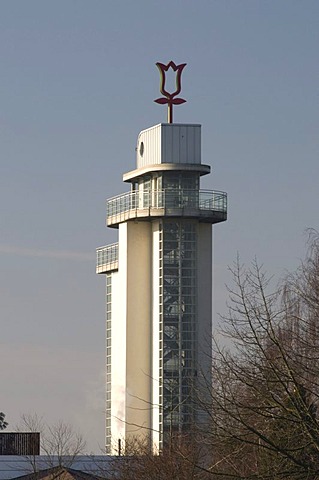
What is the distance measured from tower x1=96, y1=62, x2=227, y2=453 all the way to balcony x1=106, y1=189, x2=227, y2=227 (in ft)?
0.19

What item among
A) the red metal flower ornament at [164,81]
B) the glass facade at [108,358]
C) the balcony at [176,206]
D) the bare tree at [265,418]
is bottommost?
the bare tree at [265,418]

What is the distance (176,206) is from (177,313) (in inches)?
247

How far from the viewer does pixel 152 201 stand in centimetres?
8381

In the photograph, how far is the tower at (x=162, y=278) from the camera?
82.1m

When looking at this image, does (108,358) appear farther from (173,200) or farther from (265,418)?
(265,418)

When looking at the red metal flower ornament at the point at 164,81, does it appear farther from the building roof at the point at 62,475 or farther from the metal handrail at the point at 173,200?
→ the building roof at the point at 62,475

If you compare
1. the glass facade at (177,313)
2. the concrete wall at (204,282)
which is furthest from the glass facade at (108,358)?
the concrete wall at (204,282)

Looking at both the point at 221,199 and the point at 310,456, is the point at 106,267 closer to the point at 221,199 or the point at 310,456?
the point at 221,199

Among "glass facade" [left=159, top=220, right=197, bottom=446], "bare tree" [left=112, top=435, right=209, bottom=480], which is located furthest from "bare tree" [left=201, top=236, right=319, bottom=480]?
"glass facade" [left=159, top=220, right=197, bottom=446]

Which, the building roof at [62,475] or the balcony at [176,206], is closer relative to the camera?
the building roof at [62,475]

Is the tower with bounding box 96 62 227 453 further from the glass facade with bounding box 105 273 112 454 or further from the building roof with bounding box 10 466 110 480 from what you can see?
the building roof with bounding box 10 466 110 480

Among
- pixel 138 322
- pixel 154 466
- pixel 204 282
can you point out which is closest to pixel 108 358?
pixel 138 322

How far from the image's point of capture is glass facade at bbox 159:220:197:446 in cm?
8112

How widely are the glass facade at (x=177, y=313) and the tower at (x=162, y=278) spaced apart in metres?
0.06
